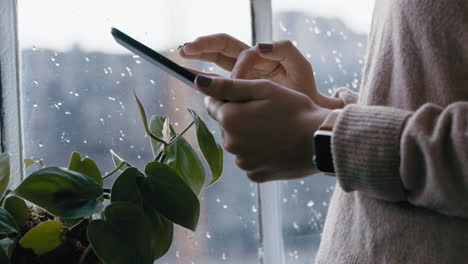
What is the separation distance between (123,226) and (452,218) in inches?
14.2

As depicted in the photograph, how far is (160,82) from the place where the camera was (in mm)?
1139

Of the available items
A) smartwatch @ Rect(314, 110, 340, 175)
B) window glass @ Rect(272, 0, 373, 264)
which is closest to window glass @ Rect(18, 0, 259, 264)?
window glass @ Rect(272, 0, 373, 264)

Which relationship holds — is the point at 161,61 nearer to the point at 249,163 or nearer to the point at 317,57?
the point at 249,163

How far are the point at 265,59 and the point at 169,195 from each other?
23 cm

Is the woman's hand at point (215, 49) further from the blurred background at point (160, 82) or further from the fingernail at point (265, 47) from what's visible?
the blurred background at point (160, 82)

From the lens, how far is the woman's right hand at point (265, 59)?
712mm

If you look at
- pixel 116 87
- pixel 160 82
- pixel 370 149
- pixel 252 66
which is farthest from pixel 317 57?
pixel 370 149

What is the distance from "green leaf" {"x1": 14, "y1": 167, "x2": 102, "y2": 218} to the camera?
0.61 metres

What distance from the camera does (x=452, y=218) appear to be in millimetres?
505

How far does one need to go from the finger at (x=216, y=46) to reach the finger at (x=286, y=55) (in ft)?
0.21

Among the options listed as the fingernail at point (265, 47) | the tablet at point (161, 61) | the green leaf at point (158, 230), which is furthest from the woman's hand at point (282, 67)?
the green leaf at point (158, 230)

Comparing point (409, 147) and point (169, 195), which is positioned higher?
point (409, 147)

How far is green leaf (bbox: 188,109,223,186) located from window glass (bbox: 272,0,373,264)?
551 mm

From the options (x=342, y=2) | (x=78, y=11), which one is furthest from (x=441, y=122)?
(x=342, y=2)
